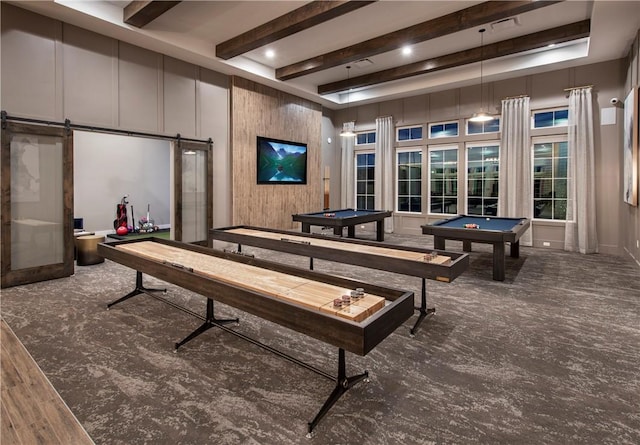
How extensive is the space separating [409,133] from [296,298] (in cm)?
808

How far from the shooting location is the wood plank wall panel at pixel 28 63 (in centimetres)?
432

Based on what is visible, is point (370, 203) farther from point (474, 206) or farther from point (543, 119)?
point (543, 119)

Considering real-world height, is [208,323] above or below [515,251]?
below

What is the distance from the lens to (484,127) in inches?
312

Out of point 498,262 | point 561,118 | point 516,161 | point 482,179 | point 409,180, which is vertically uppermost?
point 561,118

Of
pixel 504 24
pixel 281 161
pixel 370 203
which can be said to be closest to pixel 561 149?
pixel 504 24

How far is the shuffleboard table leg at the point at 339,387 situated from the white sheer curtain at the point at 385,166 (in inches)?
288

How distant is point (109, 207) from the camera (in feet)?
26.2

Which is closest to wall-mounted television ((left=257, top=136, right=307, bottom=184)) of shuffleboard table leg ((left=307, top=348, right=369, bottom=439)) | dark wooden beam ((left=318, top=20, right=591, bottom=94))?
dark wooden beam ((left=318, top=20, right=591, bottom=94))

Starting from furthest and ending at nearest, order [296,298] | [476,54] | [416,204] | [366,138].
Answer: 1. [366,138]
2. [416,204]
3. [476,54]
4. [296,298]

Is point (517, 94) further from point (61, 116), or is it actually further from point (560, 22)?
point (61, 116)

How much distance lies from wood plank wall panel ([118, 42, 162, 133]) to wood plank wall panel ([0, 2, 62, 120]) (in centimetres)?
88

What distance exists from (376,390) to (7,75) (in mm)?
5575

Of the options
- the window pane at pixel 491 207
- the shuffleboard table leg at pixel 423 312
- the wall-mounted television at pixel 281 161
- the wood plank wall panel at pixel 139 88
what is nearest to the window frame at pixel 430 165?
the window pane at pixel 491 207
